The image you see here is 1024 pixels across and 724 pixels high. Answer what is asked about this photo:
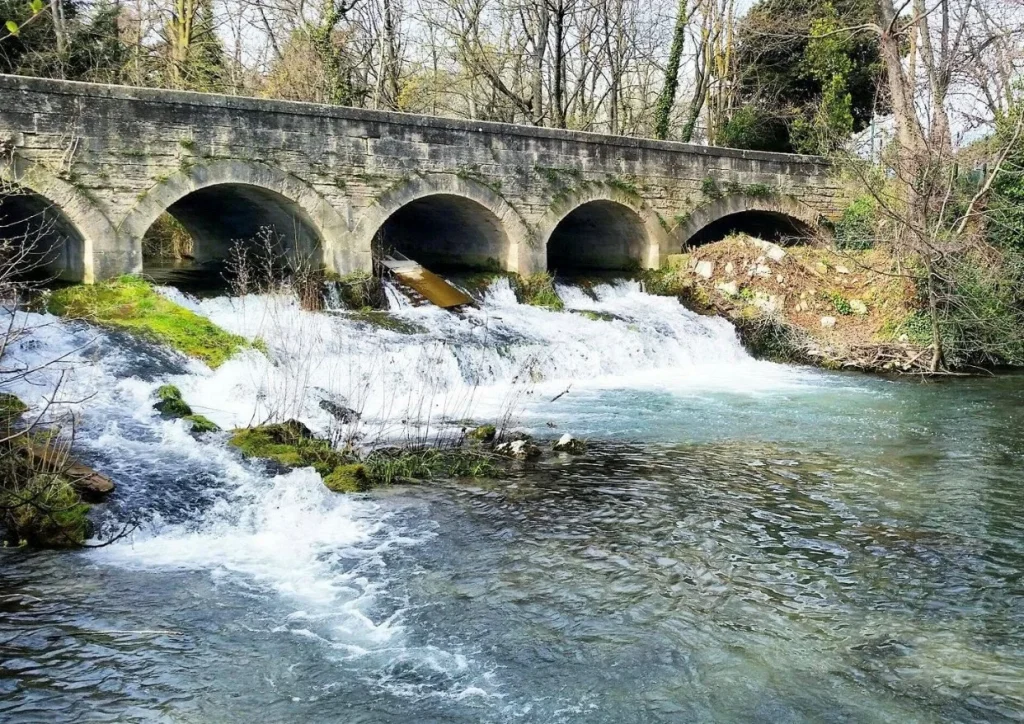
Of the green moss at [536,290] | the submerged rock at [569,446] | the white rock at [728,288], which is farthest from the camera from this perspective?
the white rock at [728,288]

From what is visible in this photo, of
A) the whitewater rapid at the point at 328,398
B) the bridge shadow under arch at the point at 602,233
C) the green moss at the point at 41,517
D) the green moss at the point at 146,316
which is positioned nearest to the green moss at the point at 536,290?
the whitewater rapid at the point at 328,398

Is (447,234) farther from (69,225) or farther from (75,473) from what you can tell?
(75,473)

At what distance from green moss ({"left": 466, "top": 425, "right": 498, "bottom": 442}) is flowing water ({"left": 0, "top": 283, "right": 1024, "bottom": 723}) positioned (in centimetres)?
32

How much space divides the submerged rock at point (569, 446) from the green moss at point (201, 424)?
9.93 feet

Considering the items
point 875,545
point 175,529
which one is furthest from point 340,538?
point 875,545

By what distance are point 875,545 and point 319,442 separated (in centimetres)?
444

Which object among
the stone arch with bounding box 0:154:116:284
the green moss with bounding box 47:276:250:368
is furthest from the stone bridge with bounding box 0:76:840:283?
the green moss with bounding box 47:276:250:368

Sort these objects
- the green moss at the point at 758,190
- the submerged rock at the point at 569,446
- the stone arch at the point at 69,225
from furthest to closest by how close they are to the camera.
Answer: the green moss at the point at 758,190, the stone arch at the point at 69,225, the submerged rock at the point at 569,446

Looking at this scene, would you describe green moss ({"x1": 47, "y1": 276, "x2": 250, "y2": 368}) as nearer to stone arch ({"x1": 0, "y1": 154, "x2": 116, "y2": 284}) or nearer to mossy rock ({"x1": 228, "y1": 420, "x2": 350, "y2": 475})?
stone arch ({"x1": 0, "y1": 154, "x2": 116, "y2": 284})

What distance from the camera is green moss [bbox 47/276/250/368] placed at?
994cm

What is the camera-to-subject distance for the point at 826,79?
2069 centimetres

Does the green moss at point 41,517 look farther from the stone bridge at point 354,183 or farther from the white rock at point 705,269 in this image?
the white rock at point 705,269

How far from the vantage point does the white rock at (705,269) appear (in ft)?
52.6

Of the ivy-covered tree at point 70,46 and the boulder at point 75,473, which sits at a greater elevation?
the ivy-covered tree at point 70,46
